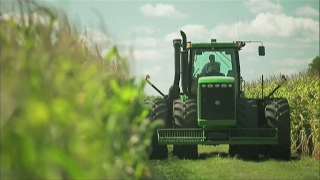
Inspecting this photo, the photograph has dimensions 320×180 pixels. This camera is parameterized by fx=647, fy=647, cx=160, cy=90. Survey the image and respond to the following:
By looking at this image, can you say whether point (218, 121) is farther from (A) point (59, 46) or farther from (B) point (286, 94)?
(A) point (59, 46)

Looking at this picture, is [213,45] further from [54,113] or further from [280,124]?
[54,113]

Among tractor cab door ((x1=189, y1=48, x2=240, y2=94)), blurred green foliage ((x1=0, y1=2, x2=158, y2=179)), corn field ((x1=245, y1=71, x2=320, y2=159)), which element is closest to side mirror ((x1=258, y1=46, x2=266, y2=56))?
tractor cab door ((x1=189, y1=48, x2=240, y2=94))

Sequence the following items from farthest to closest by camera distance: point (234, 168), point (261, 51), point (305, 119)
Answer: point (305, 119)
point (261, 51)
point (234, 168)

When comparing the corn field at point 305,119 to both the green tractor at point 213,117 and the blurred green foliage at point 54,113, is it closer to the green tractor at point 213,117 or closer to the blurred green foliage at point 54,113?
the green tractor at point 213,117

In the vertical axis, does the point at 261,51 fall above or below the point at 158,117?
above

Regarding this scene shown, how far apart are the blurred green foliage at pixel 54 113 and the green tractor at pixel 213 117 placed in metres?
9.47

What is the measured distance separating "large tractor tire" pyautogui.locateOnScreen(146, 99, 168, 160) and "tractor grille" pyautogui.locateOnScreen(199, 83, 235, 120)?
2.60 ft

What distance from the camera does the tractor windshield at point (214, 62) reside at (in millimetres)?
13992

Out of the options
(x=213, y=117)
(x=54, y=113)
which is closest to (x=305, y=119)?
(x=213, y=117)

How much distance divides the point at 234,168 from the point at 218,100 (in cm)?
199

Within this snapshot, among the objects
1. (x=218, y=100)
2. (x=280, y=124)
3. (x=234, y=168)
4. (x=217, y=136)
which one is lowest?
(x=234, y=168)

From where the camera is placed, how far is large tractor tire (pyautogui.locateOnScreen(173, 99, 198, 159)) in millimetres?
13347

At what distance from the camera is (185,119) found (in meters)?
13.4

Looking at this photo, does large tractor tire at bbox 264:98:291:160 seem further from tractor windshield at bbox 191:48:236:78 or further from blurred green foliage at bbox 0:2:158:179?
blurred green foliage at bbox 0:2:158:179
